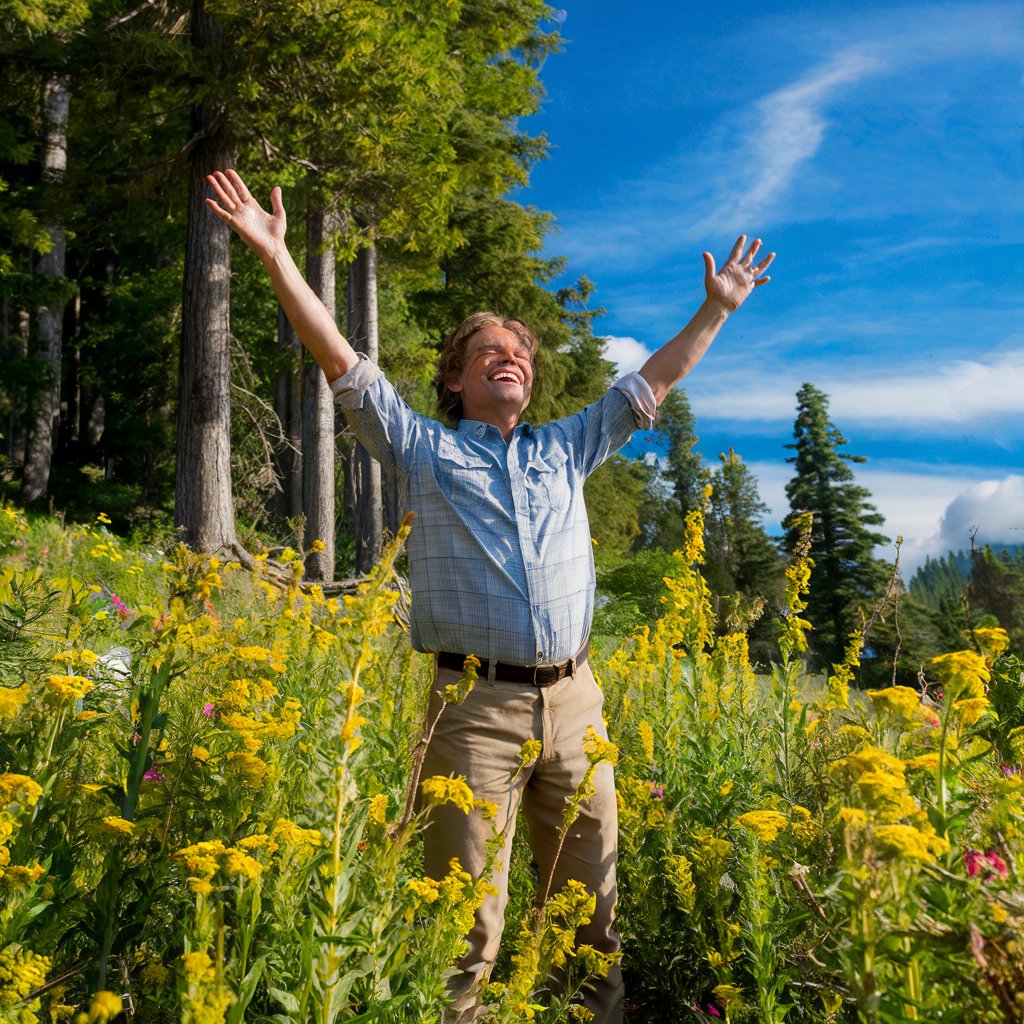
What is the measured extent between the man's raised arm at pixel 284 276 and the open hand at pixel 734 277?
4.47ft

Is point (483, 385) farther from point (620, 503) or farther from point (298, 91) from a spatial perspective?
point (620, 503)

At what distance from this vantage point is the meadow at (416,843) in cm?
131

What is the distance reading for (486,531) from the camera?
2.78 metres

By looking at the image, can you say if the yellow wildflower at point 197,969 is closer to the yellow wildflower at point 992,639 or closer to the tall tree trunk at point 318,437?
the yellow wildflower at point 992,639

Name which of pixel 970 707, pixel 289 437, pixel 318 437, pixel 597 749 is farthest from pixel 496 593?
pixel 289 437

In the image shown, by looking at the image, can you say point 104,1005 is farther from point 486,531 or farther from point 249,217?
point 249,217

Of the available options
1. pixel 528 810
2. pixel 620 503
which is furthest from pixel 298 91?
pixel 620 503

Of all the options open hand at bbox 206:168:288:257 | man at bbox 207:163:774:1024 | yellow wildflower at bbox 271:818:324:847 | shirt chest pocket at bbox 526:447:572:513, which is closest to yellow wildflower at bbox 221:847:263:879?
yellow wildflower at bbox 271:818:324:847

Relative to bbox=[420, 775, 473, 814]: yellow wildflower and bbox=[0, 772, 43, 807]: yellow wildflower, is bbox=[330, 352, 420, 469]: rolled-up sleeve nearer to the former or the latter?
bbox=[420, 775, 473, 814]: yellow wildflower

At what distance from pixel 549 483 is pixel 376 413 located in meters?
0.61

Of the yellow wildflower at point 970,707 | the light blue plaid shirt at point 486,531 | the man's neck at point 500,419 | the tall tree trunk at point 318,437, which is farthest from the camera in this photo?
the tall tree trunk at point 318,437

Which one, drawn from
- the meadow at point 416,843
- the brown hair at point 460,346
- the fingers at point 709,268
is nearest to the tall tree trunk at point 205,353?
the meadow at point 416,843

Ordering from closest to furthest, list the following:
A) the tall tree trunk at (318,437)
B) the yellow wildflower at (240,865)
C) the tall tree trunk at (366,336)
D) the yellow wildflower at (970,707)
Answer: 1. the yellow wildflower at (240,865)
2. the yellow wildflower at (970,707)
3. the tall tree trunk at (318,437)
4. the tall tree trunk at (366,336)

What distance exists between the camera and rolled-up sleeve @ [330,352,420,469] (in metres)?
2.86
